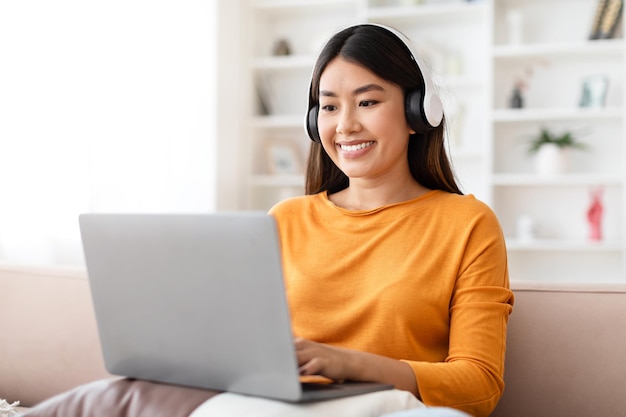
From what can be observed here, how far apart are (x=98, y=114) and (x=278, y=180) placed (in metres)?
1.44

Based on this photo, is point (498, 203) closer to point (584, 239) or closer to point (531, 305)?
point (584, 239)

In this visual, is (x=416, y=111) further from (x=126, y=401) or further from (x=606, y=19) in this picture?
(x=606, y=19)

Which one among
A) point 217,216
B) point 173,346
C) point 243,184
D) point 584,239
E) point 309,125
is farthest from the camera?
point 243,184

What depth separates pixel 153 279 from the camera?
3.40 feet

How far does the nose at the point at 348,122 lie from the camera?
4.99 ft

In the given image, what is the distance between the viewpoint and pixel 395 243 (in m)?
1.46

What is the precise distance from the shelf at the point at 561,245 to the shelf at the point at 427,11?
1.24 m

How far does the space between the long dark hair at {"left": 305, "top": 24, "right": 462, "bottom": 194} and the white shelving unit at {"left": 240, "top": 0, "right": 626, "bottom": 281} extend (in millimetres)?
2413

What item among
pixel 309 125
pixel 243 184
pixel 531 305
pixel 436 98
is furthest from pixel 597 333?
pixel 243 184

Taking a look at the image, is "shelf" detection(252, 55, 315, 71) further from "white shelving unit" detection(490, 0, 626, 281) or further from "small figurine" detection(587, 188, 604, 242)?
"small figurine" detection(587, 188, 604, 242)

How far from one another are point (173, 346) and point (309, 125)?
72cm

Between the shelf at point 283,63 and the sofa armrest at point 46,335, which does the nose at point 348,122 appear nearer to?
the sofa armrest at point 46,335

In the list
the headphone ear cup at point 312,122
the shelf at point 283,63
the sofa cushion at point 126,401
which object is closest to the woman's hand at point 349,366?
the sofa cushion at point 126,401

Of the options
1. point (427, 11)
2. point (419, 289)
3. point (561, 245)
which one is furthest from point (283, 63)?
point (419, 289)
